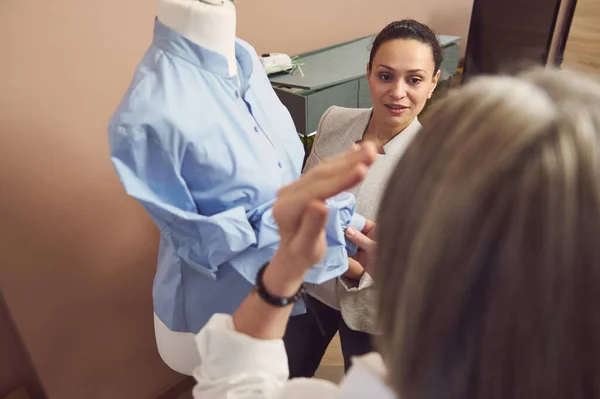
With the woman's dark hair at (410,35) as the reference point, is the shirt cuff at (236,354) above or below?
below

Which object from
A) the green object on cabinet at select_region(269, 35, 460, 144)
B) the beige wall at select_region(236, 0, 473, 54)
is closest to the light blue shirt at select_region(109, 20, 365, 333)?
the green object on cabinet at select_region(269, 35, 460, 144)

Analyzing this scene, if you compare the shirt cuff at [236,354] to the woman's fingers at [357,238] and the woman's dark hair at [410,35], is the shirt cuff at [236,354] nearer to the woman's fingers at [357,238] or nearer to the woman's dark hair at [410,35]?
the woman's fingers at [357,238]

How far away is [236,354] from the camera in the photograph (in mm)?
528

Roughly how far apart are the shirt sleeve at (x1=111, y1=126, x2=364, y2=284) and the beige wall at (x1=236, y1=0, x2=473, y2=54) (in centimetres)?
103

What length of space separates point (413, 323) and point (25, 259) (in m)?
0.93

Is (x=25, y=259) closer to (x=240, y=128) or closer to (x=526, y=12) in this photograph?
(x=240, y=128)

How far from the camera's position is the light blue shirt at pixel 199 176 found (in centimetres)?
67

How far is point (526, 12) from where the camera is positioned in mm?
1804

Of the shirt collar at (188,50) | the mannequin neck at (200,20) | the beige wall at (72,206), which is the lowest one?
the beige wall at (72,206)

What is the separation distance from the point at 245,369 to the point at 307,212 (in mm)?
206

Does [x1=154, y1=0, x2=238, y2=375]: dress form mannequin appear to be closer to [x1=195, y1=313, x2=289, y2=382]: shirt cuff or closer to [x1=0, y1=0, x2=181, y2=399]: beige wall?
[x1=0, y1=0, x2=181, y2=399]: beige wall

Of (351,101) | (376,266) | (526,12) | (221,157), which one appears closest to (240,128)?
(221,157)

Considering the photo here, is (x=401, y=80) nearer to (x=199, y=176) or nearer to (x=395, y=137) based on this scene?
(x=395, y=137)

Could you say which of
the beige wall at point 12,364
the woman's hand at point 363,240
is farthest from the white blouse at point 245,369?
the beige wall at point 12,364
